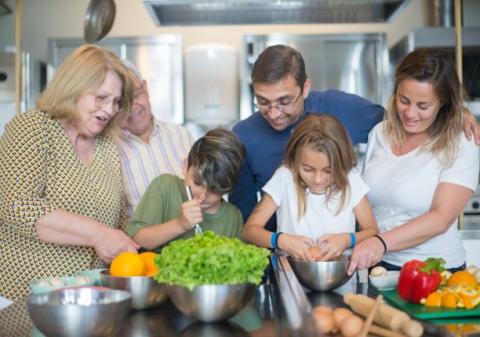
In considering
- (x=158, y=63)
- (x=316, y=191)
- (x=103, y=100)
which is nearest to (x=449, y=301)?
(x=316, y=191)

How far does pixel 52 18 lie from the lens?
513cm

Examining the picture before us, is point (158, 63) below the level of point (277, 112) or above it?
above

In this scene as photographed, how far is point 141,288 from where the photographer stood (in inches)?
55.2

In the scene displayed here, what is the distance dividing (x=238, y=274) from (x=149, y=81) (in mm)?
3557

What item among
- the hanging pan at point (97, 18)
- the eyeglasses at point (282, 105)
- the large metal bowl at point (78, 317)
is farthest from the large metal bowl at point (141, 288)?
the hanging pan at point (97, 18)

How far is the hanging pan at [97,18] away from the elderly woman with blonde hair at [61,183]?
96 centimetres

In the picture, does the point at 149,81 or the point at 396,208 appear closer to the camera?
the point at 396,208

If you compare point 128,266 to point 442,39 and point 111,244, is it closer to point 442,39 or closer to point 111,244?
point 111,244

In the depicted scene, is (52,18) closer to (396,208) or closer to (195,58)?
(195,58)

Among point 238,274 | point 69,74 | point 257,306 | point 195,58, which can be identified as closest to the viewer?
point 238,274

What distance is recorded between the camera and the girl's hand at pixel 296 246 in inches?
66.9

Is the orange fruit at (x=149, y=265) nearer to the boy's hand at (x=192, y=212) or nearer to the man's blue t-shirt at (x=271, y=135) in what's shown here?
the boy's hand at (x=192, y=212)

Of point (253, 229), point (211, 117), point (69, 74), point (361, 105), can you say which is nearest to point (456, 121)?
point (361, 105)

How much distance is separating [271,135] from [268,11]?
27.8 inches
